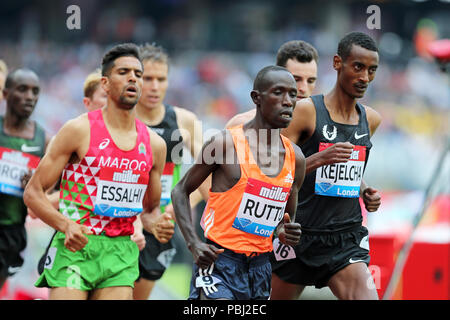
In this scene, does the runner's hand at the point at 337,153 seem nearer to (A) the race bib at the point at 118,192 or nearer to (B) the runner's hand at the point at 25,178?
(A) the race bib at the point at 118,192

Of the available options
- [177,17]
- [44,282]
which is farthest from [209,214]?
[177,17]

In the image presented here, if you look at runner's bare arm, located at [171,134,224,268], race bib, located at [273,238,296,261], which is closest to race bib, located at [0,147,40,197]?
race bib, located at [273,238,296,261]

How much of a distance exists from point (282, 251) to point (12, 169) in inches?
107

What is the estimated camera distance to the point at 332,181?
5.61m

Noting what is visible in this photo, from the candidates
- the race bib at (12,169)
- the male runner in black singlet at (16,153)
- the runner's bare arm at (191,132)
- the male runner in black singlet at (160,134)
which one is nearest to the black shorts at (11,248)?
the male runner in black singlet at (16,153)

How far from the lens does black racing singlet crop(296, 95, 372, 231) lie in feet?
18.4

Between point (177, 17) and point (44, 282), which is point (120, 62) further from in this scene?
point (177, 17)

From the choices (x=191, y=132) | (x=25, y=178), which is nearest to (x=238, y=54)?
(x=191, y=132)

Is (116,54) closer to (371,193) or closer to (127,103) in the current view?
(127,103)

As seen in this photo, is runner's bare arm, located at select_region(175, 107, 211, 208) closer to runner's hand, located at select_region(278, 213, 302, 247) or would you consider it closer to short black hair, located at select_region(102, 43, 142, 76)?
short black hair, located at select_region(102, 43, 142, 76)

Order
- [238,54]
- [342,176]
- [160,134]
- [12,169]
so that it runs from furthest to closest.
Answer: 1. [238,54]
2. [160,134]
3. [12,169]
4. [342,176]

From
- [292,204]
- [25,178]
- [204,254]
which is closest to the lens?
[204,254]

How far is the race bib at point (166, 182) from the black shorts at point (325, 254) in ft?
5.42

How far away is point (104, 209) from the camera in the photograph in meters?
5.32
